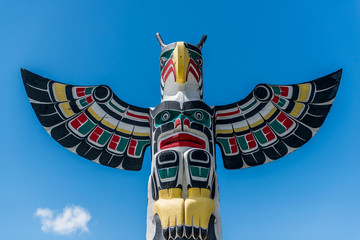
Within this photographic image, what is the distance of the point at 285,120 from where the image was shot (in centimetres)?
828

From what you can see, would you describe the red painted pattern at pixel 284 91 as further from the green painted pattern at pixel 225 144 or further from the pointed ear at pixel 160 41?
the pointed ear at pixel 160 41

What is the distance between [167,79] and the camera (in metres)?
7.73

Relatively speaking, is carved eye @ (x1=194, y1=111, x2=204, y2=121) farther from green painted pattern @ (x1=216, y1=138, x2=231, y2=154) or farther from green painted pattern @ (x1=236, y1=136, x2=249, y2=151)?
green painted pattern @ (x1=236, y1=136, x2=249, y2=151)

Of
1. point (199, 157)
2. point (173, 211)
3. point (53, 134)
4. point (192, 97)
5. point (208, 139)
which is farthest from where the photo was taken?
point (53, 134)

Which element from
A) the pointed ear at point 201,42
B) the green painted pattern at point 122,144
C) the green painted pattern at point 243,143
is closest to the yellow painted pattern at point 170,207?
the green painted pattern at point 122,144

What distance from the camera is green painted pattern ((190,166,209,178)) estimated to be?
611 cm

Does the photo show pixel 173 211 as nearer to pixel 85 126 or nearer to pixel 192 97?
pixel 192 97

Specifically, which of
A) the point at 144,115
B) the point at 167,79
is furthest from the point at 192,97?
the point at 144,115

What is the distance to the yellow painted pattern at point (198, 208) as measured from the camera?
18.3 ft

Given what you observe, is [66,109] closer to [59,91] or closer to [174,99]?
[59,91]

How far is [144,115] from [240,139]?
2.02m

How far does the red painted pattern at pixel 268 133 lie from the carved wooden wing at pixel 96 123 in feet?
7.94

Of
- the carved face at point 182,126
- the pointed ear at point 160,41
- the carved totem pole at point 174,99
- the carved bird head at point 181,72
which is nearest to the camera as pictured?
the carved face at point 182,126

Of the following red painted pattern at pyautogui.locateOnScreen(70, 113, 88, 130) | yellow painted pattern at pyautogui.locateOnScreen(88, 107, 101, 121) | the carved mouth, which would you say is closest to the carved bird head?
the carved mouth
